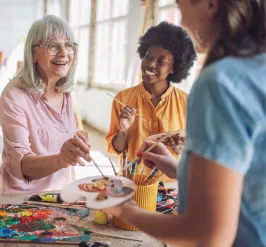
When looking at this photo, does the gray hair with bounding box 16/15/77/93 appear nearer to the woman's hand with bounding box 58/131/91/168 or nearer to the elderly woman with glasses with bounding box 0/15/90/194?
the elderly woman with glasses with bounding box 0/15/90/194

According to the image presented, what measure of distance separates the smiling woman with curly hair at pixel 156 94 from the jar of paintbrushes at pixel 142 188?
658 mm

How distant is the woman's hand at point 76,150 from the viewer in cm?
120

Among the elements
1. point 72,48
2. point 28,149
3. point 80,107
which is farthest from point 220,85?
point 80,107

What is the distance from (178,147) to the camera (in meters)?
1.29

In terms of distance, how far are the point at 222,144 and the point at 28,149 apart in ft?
3.54

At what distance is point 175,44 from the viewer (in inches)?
74.1

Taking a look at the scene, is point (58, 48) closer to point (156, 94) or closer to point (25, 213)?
point (156, 94)

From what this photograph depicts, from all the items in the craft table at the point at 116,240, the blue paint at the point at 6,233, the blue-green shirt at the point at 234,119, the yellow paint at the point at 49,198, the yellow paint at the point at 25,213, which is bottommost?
the craft table at the point at 116,240

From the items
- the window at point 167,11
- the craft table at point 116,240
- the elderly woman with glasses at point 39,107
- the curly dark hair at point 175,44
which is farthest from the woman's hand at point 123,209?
the window at point 167,11

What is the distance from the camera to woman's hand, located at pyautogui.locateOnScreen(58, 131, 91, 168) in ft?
3.93

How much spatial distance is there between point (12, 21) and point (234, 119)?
758 centimetres

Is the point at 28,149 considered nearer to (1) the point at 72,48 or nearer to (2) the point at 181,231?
(1) the point at 72,48

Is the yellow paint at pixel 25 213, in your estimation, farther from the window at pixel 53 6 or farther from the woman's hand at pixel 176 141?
the window at pixel 53 6

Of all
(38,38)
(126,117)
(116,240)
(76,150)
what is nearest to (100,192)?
(116,240)
